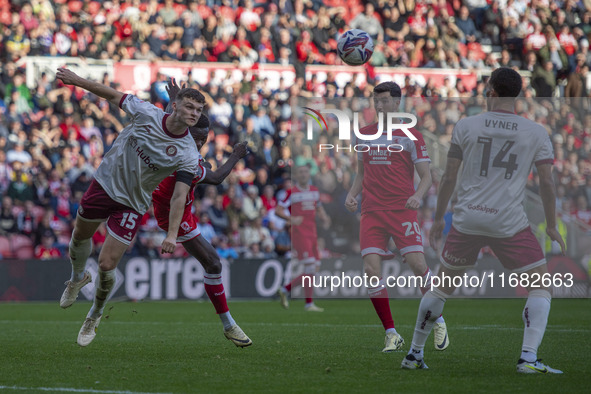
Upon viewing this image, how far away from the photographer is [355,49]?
12.0m

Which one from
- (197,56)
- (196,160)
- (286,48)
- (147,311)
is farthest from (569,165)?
(196,160)

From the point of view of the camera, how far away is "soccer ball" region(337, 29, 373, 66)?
12.0 m

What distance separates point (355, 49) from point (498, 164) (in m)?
5.35

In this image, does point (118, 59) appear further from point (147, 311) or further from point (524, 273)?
point (524, 273)

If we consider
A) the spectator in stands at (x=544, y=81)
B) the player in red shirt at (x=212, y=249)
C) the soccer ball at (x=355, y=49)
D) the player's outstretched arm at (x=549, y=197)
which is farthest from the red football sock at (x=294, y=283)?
the spectator in stands at (x=544, y=81)

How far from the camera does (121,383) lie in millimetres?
6695

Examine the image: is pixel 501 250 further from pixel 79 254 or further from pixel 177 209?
pixel 79 254

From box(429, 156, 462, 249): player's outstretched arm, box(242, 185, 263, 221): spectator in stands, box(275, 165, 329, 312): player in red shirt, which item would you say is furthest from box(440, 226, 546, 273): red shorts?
box(242, 185, 263, 221): spectator in stands

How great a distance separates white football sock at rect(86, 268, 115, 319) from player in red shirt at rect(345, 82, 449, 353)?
8.46 ft

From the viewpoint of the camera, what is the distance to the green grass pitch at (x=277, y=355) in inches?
260

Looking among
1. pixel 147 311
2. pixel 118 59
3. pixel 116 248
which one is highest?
pixel 118 59

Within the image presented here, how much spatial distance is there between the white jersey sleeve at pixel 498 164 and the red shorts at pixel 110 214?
3.35m

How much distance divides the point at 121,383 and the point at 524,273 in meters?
3.21

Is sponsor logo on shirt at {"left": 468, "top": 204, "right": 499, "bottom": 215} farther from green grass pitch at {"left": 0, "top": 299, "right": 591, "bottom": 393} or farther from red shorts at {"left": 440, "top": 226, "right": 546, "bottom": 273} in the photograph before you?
green grass pitch at {"left": 0, "top": 299, "right": 591, "bottom": 393}
